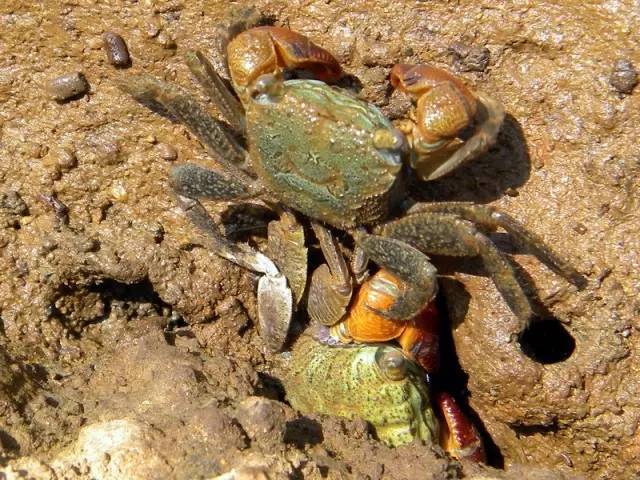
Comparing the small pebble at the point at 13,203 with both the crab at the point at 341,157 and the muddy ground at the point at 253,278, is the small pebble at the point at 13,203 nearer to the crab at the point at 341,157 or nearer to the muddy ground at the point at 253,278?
the muddy ground at the point at 253,278

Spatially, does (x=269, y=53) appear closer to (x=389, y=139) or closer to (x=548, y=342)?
(x=389, y=139)

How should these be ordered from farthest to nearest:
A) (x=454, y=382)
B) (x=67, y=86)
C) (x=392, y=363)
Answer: (x=454, y=382) → (x=67, y=86) → (x=392, y=363)

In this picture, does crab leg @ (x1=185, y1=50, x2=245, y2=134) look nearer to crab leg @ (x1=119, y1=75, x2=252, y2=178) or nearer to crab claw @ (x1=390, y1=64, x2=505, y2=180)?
crab leg @ (x1=119, y1=75, x2=252, y2=178)

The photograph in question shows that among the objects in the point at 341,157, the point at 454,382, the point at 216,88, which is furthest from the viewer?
the point at 454,382

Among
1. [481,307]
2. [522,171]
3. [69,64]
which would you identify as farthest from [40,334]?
[522,171]

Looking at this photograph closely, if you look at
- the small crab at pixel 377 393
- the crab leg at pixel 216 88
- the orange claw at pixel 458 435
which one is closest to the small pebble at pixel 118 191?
the crab leg at pixel 216 88

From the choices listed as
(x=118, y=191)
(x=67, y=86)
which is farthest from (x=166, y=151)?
(x=67, y=86)

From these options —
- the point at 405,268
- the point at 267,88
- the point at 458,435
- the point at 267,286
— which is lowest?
the point at 458,435
